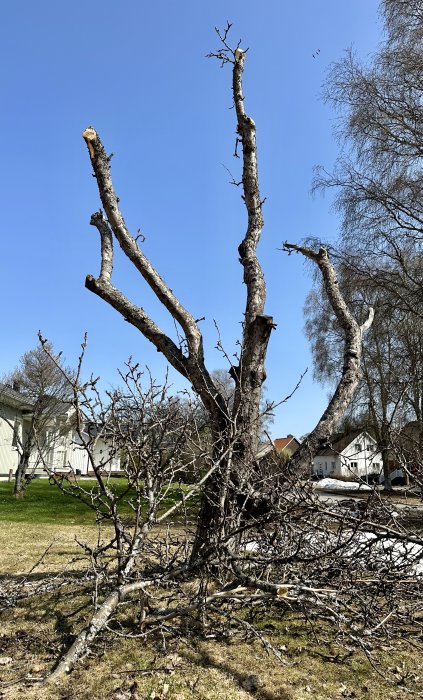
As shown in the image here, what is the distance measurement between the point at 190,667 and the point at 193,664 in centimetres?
5

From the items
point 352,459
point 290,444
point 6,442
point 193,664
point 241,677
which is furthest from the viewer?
point 290,444

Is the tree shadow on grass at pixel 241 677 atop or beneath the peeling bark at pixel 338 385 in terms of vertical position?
beneath

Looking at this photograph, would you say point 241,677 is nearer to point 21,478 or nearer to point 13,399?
point 21,478

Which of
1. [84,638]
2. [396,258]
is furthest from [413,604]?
[396,258]

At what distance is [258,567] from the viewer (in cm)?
402

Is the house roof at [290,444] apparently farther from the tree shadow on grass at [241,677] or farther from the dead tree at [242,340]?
the tree shadow on grass at [241,677]

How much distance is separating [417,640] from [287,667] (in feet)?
3.73

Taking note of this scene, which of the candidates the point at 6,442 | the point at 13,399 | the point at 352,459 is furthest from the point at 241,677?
the point at 6,442

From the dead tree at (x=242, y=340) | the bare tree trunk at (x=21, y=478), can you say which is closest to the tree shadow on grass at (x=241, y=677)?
the dead tree at (x=242, y=340)

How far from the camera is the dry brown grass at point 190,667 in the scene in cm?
282

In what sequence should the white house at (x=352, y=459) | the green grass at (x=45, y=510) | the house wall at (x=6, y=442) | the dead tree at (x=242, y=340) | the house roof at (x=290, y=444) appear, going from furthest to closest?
the house wall at (x=6, y=442), the green grass at (x=45, y=510), the house roof at (x=290, y=444), the dead tree at (x=242, y=340), the white house at (x=352, y=459)

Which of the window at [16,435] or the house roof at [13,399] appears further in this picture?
the house roof at [13,399]

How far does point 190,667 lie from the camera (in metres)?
3.13

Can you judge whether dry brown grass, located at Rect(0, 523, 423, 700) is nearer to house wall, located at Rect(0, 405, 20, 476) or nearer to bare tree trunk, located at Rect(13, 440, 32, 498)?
bare tree trunk, located at Rect(13, 440, 32, 498)
